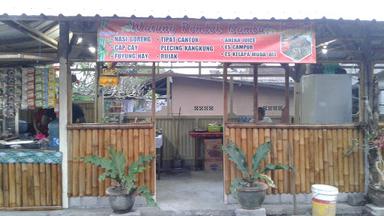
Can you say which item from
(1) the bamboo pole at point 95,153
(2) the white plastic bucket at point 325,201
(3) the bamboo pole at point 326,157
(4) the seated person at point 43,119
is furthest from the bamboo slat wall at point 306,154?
(4) the seated person at point 43,119

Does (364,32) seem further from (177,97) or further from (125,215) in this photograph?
(177,97)

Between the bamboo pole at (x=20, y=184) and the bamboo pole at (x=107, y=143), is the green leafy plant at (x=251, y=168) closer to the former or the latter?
the bamboo pole at (x=107, y=143)

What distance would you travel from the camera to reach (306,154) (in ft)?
24.0

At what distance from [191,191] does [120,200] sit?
216 centimetres

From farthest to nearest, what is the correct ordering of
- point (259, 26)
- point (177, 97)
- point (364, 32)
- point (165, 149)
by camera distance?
1. point (177, 97)
2. point (165, 149)
3. point (364, 32)
4. point (259, 26)

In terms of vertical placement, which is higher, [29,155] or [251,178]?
[29,155]

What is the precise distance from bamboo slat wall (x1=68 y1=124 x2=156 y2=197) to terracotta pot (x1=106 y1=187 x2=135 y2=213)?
0.66 meters

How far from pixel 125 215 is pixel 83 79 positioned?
1414 centimetres

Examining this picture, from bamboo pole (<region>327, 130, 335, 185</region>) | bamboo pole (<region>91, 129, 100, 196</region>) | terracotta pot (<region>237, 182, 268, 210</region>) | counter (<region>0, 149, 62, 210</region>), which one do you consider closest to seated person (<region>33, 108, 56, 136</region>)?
counter (<region>0, 149, 62, 210</region>)

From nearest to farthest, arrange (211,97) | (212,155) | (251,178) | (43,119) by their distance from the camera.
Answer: (251,178) < (43,119) < (212,155) < (211,97)

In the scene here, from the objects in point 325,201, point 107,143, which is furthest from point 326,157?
point 107,143

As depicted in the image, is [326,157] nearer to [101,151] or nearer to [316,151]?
[316,151]

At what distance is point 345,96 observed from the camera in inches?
300

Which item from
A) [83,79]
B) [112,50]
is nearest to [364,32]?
[112,50]
